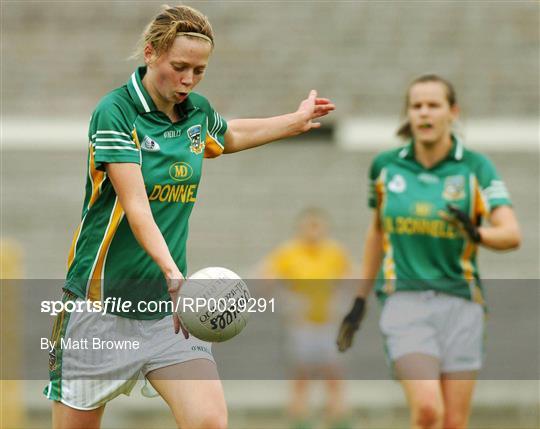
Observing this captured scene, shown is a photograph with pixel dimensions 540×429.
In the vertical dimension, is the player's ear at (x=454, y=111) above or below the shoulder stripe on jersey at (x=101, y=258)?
above

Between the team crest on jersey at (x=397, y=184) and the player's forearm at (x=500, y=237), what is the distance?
48 cm

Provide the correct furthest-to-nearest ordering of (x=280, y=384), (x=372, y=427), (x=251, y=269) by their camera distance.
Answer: (x=251, y=269) < (x=280, y=384) < (x=372, y=427)

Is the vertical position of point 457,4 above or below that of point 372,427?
above

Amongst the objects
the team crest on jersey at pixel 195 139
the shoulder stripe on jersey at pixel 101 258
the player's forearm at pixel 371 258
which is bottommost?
the shoulder stripe on jersey at pixel 101 258

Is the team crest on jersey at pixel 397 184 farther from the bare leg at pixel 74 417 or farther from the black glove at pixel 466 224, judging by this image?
the bare leg at pixel 74 417

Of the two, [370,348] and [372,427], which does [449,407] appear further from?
[370,348]

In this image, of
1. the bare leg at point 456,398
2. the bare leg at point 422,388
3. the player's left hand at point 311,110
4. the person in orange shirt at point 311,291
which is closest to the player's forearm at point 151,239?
the player's left hand at point 311,110

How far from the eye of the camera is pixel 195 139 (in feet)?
14.1

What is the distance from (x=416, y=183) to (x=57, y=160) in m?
5.85

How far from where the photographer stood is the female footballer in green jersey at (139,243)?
4.02 m

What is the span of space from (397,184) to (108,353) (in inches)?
87.6

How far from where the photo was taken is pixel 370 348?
9945 mm

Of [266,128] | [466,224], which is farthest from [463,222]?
[266,128]

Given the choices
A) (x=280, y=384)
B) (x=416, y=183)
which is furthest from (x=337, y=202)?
(x=416, y=183)
